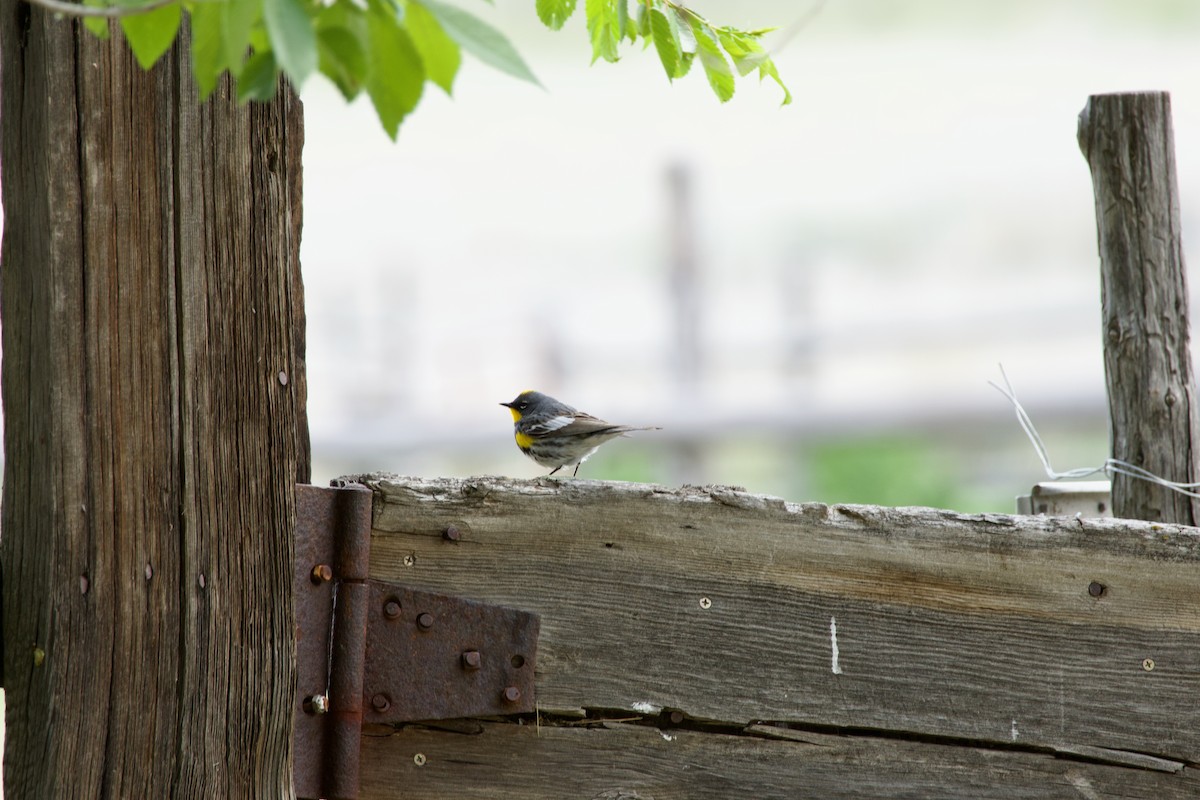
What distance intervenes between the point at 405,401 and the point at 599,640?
11936 mm

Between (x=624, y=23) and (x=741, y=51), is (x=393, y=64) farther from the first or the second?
(x=741, y=51)

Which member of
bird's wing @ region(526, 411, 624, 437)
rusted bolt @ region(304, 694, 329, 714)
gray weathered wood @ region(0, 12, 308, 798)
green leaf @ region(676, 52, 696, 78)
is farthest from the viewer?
bird's wing @ region(526, 411, 624, 437)

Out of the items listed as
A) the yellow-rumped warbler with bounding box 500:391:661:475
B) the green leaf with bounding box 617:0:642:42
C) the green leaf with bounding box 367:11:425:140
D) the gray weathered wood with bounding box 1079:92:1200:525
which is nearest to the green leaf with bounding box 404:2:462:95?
the green leaf with bounding box 367:11:425:140

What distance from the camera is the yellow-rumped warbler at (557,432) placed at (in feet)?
18.1

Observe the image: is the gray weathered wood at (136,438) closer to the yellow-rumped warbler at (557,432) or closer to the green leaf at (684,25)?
the green leaf at (684,25)

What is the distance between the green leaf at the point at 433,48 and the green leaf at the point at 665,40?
33.1 inches

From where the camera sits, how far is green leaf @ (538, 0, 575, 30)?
1.85 metres

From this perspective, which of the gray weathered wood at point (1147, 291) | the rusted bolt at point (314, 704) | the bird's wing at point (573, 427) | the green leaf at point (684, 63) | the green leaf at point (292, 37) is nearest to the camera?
the green leaf at point (292, 37)

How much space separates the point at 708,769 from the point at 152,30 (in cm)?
141

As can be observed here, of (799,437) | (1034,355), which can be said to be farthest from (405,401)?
(1034,355)

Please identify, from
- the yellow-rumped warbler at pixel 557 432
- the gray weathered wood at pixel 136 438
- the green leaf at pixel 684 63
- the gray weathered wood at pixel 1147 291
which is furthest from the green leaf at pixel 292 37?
the yellow-rumped warbler at pixel 557 432

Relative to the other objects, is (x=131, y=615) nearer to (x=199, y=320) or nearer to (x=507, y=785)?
(x=199, y=320)

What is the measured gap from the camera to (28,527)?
165cm

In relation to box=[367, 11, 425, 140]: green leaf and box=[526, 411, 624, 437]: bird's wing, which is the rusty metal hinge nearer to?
box=[367, 11, 425, 140]: green leaf
